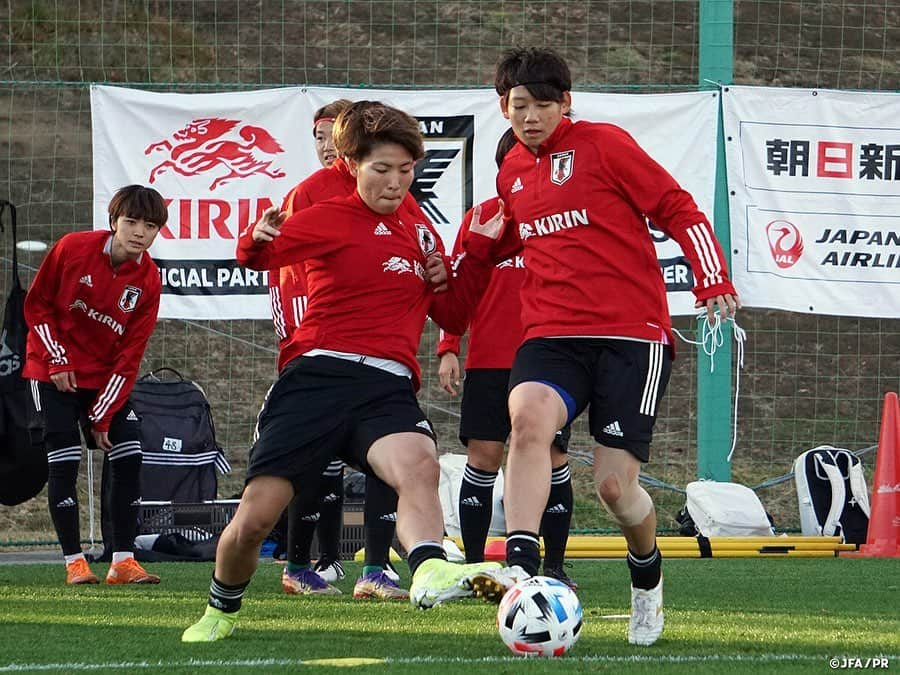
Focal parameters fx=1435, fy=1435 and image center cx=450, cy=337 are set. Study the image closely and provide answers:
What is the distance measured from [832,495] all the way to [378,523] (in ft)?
13.6

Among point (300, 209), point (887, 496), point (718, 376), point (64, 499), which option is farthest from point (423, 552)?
point (718, 376)

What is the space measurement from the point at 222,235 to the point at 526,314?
5191 mm

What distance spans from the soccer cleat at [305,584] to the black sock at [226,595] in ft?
5.55

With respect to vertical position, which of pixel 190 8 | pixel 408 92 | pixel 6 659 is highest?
pixel 190 8

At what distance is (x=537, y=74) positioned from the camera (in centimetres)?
468

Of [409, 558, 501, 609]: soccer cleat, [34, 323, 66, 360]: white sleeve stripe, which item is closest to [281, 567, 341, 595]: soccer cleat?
[34, 323, 66, 360]: white sleeve stripe

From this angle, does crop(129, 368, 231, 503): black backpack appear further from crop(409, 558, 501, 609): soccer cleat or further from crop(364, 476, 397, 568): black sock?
crop(409, 558, 501, 609): soccer cleat

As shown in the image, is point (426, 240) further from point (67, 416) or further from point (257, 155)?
point (257, 155)

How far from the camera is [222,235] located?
9562mm

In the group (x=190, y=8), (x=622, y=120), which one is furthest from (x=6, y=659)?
(x=190, y=8)

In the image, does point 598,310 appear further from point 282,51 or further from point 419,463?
point 282,51

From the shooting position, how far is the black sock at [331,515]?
6.61m

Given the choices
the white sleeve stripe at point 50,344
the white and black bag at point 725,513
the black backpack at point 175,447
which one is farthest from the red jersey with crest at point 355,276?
the white and black bag at point 725,513

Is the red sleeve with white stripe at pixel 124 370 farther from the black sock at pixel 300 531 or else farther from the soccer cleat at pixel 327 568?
the soccer cleat at pixel 327 568
